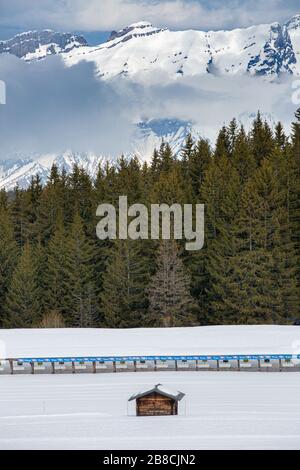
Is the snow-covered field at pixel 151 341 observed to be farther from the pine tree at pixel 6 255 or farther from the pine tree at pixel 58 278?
the pine tree at pixel 6 255

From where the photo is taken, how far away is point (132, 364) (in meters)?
44.2

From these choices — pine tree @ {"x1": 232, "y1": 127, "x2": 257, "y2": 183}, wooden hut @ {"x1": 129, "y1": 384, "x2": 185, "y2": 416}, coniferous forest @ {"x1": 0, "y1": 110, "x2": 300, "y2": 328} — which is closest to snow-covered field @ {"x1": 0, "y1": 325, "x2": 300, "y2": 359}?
coniferous forest @ {"x1": 0, "y1": 110, "x2": 300, "y2": 328}

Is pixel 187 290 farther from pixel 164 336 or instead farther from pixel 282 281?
pixel 164 336

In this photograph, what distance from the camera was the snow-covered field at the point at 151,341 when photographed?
47.1 meters

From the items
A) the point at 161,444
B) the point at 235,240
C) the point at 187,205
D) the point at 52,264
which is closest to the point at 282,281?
the point at 235,240

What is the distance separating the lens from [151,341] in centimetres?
5050

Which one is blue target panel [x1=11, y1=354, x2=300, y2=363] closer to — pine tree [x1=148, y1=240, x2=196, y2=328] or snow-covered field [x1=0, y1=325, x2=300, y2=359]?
snow-covered field [x1=0, y1=325, x2=300, y2=359]

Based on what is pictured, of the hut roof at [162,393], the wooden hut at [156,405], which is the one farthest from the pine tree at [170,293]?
the hut roof at [162,393]

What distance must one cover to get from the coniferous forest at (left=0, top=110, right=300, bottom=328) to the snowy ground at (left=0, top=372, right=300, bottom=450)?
2147 centimetres

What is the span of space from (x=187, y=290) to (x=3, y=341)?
62.2ft

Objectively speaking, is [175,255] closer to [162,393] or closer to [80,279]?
[80,279]

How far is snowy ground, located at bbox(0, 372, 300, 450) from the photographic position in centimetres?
2702

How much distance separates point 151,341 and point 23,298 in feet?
76.7

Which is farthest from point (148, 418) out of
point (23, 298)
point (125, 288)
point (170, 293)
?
point (23, 298)
